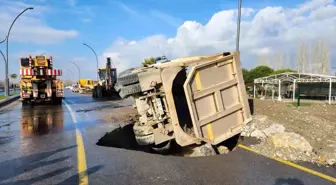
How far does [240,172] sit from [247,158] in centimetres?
87

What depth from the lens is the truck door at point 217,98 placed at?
6523 millimetres

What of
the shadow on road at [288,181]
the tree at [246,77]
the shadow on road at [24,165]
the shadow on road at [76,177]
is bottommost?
the shadow on road at [288,181]

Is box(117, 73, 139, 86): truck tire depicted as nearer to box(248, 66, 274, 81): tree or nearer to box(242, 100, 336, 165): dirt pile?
box(242, 100, 336, 165): dirt pile

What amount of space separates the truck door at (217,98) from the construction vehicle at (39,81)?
51.1 feet

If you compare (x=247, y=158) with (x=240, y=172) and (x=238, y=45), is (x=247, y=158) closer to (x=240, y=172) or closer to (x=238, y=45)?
(x=240, y=172)

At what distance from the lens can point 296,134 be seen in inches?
245

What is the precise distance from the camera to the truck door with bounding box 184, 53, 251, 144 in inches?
257

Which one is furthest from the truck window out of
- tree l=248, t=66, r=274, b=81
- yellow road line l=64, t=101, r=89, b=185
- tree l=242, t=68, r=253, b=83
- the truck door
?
tree l=248, t=66, r=274, b=81

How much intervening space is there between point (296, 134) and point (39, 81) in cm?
1762

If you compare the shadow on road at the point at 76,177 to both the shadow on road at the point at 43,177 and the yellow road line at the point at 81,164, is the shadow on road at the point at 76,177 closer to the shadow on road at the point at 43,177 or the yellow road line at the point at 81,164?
the yellow road line at the point at 81,164

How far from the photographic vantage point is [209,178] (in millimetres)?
4480

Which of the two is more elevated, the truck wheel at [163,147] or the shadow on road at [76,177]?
the shadow on road at [76,177]

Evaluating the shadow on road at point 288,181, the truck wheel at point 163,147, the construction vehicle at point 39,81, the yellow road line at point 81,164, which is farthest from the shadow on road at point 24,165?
the construction vehicle at point 39,81

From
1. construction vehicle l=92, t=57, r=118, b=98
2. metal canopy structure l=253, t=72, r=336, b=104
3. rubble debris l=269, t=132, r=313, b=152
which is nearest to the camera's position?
rubble debris l=269, t=132, r=313, b=152
